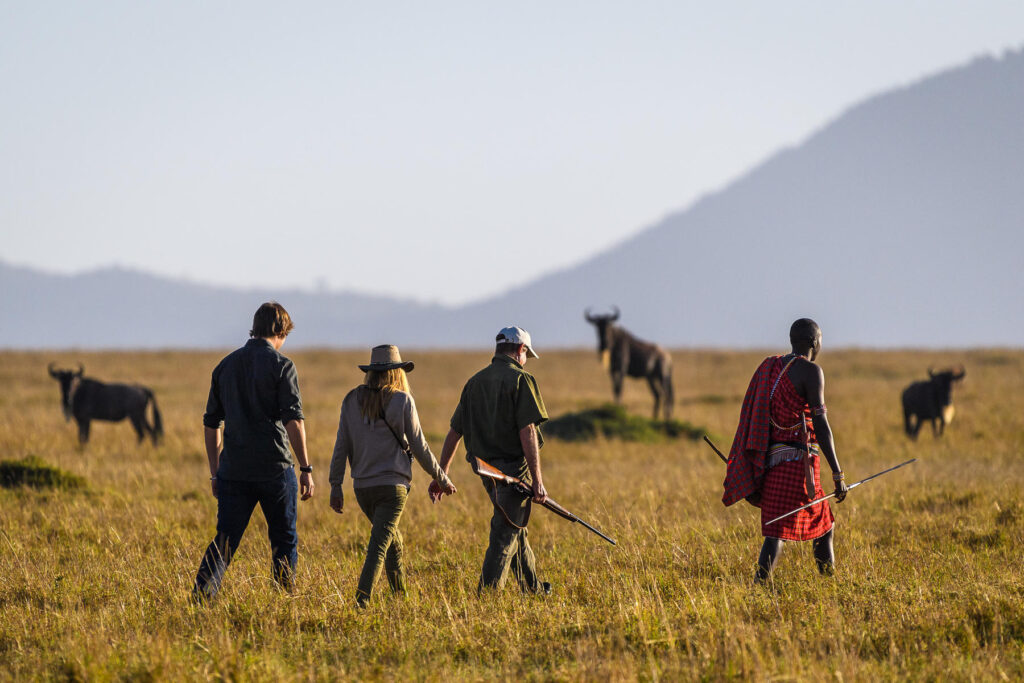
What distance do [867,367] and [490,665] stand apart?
34.0m

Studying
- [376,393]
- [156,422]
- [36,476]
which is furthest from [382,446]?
[156,422]

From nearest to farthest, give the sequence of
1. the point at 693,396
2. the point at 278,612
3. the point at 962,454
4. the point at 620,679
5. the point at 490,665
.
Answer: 1. the point at 620,679
2. the point at 490,665
3. the point at 278,612
4. the point at 962,454
5. the point at 693,396

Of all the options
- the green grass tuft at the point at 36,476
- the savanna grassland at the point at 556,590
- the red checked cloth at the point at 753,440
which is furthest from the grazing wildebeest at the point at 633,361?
the red checked cloth at the point at 753,440

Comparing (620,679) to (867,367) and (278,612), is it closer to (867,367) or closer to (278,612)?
(278,612)

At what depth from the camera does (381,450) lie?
21.8 feet

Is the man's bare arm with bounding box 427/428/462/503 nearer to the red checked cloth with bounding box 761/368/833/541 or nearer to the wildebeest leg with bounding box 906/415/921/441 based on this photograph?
the red checked cloth with bounding box 761/368/833/541

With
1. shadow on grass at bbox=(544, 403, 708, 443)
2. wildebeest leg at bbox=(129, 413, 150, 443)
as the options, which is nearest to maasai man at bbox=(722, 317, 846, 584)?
shadow on grass at bbox=(544, 403, 708, 443)

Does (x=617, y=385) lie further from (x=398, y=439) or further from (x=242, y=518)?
(x=242, y=518)

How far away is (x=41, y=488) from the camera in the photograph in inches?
467

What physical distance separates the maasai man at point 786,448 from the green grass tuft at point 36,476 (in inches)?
329

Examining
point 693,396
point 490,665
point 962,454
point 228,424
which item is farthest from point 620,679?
point 693,396

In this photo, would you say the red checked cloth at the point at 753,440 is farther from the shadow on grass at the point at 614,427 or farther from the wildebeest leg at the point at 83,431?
the wildebeest leg at the point at 83,431

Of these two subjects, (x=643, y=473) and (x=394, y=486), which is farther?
(x=643, y=473)

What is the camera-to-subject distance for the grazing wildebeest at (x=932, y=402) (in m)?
18.3
